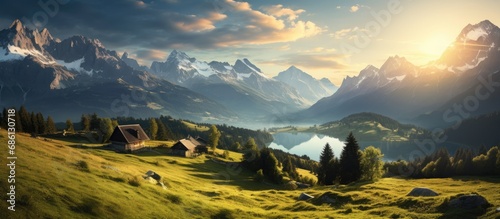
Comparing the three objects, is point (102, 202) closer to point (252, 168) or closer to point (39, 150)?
point (39, 150)

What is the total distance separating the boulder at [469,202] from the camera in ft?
116

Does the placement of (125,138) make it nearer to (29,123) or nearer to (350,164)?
(29,123)

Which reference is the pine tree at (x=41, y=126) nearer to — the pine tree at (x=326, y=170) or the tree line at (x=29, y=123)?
the tree line at (x=29, y=123)

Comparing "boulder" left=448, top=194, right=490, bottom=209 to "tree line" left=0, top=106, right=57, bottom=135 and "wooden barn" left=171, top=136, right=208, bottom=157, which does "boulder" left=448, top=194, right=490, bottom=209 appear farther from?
"tree line" left=0, top=106, right=57, bottom=135

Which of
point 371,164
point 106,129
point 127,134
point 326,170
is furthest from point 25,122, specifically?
point 371,164

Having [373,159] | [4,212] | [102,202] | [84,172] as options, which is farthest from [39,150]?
[373,159]

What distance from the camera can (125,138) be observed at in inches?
3841

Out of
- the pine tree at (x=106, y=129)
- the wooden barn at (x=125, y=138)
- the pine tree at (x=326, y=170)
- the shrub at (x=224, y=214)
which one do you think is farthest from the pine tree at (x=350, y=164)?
the pine tree at (x=106, y=129)

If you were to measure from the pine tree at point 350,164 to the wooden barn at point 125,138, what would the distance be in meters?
66.2

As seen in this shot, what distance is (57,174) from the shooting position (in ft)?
98.0

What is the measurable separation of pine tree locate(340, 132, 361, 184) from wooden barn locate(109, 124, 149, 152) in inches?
2608

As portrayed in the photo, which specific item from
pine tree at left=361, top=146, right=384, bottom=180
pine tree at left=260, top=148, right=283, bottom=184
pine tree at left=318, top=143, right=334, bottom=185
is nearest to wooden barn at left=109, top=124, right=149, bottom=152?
pine tree at left=260, top=148, right=283, bottom=184

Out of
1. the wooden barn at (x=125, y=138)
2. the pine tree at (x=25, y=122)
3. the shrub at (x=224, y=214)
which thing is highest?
the pine tree at (x=25, y=122)

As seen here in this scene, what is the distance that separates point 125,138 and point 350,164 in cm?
7046
